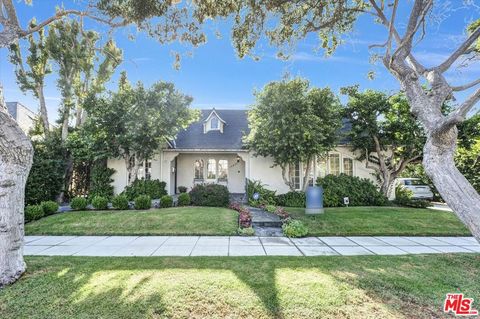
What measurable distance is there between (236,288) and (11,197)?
443 cm

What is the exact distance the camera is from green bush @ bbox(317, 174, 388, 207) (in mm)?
12891

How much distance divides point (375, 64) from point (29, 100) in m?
19.8

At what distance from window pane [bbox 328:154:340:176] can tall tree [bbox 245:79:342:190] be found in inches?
95.9

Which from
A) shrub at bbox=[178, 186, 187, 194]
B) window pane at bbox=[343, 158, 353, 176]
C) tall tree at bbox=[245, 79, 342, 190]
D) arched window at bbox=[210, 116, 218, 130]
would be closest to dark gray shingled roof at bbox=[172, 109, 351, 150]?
arched window at bbox=[210, 116, 218, 130]

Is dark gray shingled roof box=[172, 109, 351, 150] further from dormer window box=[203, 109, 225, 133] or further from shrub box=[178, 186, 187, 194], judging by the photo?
shrub box=[178, 186, 187, 194]

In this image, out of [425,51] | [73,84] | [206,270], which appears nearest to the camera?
[206,270]

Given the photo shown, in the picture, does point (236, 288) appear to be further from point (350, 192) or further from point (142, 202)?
point (350, 192)

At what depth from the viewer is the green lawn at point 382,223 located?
27.7 feet

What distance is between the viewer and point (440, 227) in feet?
29.3

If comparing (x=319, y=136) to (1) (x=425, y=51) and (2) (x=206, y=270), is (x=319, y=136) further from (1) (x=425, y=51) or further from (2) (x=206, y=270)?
(2) (x=206, y=270)

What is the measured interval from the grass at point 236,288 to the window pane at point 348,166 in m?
9.44

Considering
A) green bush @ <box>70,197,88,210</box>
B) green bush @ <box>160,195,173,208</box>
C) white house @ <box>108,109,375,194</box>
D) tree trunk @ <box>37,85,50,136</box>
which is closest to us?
green bush @ <box>70,197,88,210</box>

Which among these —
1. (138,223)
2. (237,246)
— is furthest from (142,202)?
(237,246)

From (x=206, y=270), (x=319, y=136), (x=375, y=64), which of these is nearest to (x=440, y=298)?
(x=206, y=270)
